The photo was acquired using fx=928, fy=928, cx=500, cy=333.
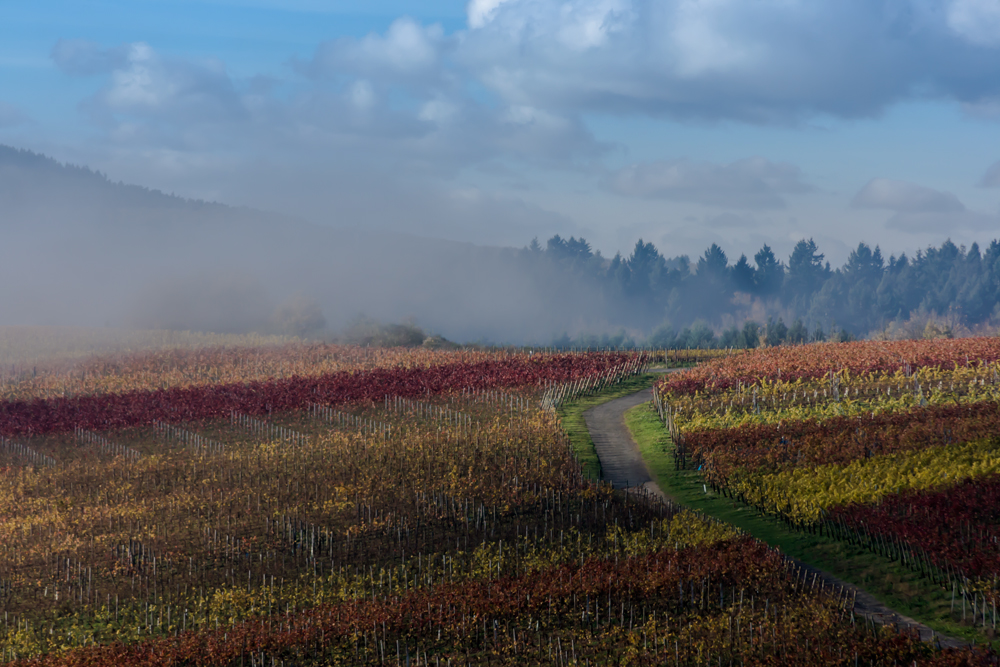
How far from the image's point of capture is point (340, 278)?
533 ft

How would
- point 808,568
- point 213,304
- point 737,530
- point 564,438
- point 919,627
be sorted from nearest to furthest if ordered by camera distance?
1. point 919,627
2. point 808,568
3. point 737,530
4. point 564,438
5. point 213,304

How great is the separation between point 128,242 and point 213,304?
92045 millimetres

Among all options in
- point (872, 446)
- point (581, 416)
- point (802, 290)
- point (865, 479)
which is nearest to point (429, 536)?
point (865, 479)

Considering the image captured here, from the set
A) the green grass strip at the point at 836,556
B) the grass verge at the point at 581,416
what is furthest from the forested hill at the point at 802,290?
the green grass strip at the point at 836,556

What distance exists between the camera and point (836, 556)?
21.8 meters

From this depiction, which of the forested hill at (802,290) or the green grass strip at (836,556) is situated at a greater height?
the forested hill at (802,290)

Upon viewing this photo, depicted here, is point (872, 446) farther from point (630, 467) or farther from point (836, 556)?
point (836, 556)

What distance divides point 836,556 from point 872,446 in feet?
25.3

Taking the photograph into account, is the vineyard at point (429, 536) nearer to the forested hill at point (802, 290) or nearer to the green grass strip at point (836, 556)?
the green grass strip at point (836, 556)

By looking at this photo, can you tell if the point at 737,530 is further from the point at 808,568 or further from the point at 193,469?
the point at 193,469

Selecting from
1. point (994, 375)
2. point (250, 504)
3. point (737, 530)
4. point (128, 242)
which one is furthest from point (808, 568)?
point (128, 242)

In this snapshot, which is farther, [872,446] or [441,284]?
[441,284]

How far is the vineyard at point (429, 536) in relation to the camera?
56.1 feet

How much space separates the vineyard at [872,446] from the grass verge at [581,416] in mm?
2810
